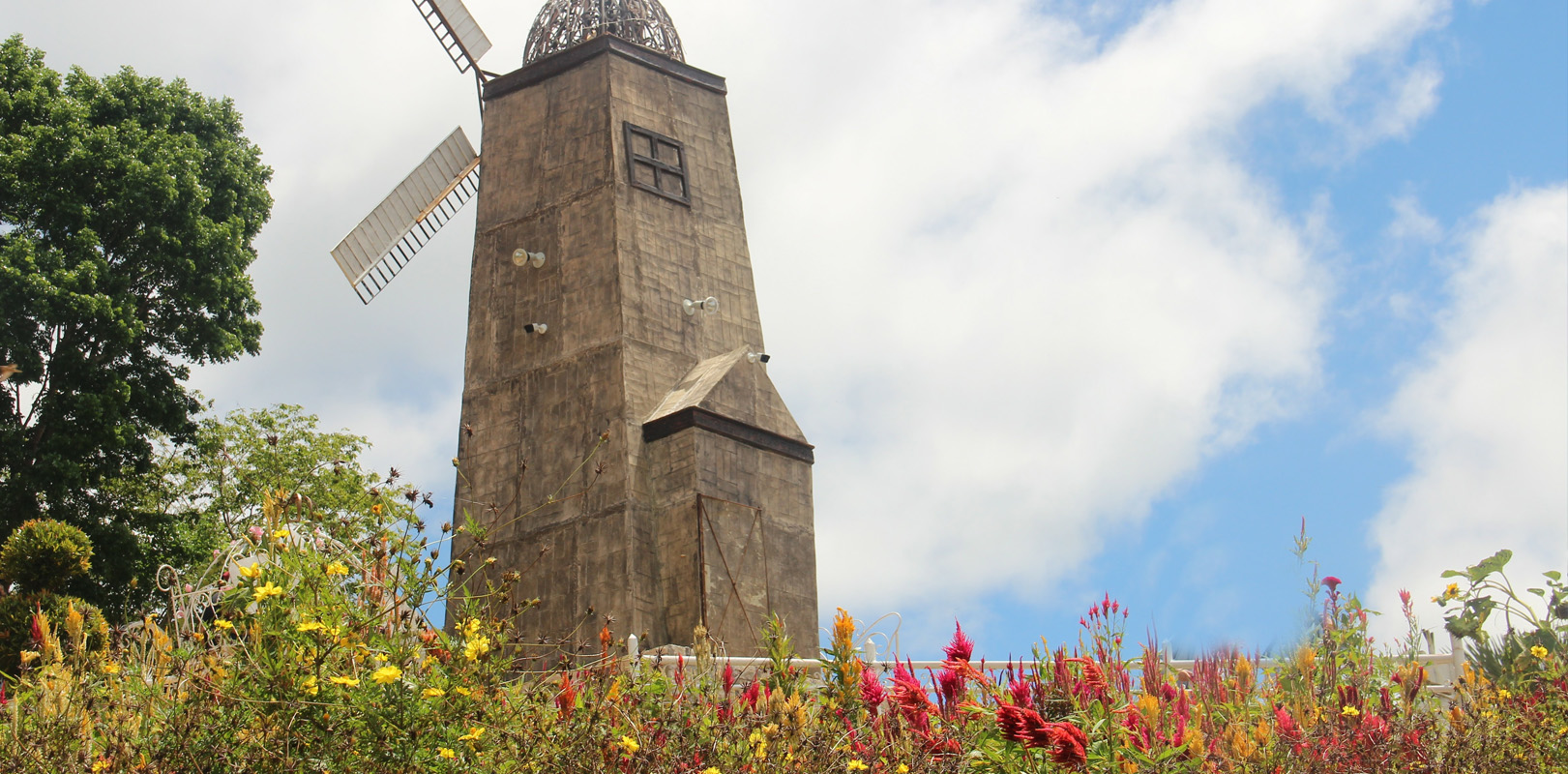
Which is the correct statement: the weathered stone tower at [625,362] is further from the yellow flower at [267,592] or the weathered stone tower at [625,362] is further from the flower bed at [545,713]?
→ the yellow flower at [267,592]

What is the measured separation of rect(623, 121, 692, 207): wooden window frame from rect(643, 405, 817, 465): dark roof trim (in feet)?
12.7

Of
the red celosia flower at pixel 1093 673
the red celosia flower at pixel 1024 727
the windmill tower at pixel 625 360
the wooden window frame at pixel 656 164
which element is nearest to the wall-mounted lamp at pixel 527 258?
the windmill tower at pixel 625 360

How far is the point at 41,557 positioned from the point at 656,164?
9.43 meters

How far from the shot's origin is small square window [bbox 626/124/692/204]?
68.0 feet

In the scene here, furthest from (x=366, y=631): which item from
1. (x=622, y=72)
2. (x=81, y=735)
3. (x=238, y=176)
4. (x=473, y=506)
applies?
(x=238, y=176)

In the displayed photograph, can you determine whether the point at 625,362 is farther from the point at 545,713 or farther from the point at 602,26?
the point at 545,713

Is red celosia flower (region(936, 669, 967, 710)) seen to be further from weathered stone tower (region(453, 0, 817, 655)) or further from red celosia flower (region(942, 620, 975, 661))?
weathered stone tower (region(453, 0, 817, 655))

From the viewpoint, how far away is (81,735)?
5.31 metres

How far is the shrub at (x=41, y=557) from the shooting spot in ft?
56.1

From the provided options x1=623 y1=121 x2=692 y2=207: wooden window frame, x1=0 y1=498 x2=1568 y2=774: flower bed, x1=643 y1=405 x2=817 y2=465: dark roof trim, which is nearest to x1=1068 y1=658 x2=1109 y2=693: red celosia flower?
x1=0 y1=498 x2=1568 y2=774: flower bed

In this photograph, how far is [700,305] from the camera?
20.4m

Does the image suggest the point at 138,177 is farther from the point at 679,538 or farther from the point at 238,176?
the point at 679,538

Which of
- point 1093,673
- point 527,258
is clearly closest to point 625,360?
point 527,258

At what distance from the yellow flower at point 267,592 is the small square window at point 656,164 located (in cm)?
1583
